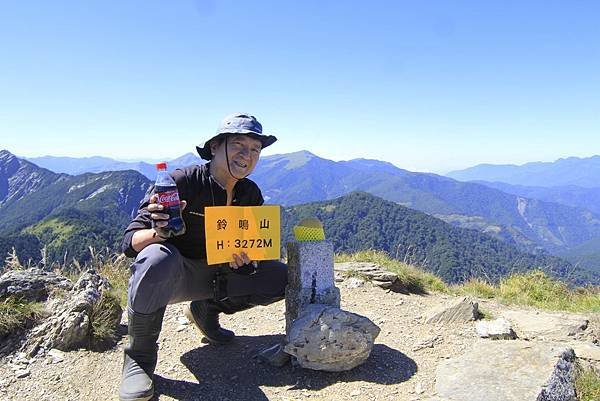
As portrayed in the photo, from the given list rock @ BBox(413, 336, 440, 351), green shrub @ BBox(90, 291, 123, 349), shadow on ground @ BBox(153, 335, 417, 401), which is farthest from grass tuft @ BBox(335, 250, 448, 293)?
green shrub @ BBox(90, 291, 123, 349)

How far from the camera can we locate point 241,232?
3.98 m

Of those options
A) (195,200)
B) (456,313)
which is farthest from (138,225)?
(456,313)

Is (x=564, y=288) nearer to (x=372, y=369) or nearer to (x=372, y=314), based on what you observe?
(x=372, y=314)

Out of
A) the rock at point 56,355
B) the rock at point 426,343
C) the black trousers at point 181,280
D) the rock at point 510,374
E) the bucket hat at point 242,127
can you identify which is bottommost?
the rock at point 426,343

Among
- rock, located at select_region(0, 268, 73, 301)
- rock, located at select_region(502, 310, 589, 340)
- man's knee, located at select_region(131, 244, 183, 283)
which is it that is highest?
man's knee, located at select_region(131, 244, 183, 283)

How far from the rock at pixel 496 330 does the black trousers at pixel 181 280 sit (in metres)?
2.48

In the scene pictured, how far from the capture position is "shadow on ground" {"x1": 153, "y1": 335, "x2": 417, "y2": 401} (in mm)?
3854

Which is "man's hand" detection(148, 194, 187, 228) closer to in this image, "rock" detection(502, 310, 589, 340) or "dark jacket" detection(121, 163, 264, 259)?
"dark jacket" detection(121, 163, 264, 259)

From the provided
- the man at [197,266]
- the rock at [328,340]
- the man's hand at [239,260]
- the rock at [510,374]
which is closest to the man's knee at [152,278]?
the man at [197,266]

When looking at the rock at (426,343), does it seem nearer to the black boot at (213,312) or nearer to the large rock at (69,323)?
the black boot at (213,312)

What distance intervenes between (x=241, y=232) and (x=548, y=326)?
424 cm

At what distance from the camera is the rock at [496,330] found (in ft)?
16.4

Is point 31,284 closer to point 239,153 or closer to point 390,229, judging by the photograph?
point 239,153

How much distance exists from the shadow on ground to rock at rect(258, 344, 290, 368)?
0.05 meters
